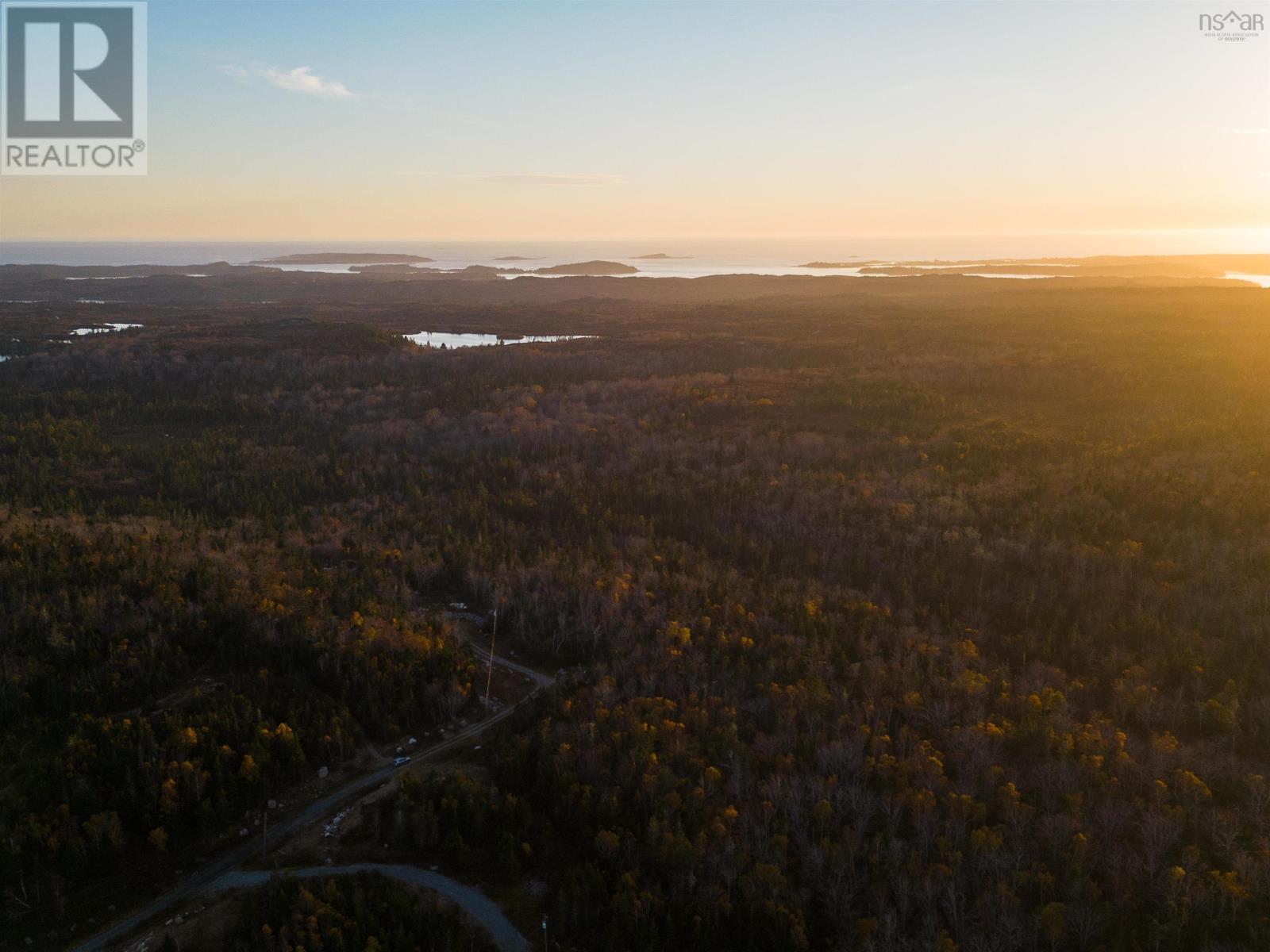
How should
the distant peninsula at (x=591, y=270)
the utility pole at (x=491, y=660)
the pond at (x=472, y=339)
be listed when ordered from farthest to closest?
the distant peninsula at (x=591, y=270)
the pond at (x=472, y=339)
the utility pole at (x=491, y=660)

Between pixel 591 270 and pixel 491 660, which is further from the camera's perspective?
pixel 591 270

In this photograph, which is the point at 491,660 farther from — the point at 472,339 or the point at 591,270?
the point at 591,270

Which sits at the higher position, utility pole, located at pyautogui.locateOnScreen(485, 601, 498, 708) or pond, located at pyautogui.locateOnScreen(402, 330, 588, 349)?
pond, located at pyautogui.locateOnScreen(402, 330, 588, 349)

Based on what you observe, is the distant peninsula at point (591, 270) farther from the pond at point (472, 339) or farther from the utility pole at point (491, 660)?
the utility pole at point (491, 660)

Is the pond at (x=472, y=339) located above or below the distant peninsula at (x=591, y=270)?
below

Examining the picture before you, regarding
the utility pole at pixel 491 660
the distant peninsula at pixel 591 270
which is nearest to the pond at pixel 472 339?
the utility pole at pixel 491 660

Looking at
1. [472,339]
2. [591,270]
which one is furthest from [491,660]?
[591,270]

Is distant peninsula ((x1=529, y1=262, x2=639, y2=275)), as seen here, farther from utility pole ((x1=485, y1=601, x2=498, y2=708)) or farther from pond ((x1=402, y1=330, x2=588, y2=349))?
utility pole ((x1=485, y1=601, x2=498, y2=708))

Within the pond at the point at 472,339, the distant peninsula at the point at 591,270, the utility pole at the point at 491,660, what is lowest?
the utility pole at the point at 491,660

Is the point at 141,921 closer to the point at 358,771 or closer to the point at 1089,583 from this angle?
the point at 358,771

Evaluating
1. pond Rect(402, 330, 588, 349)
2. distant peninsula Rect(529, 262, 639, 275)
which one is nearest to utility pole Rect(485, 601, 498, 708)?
pond Rect(402, 330, 588, 349)

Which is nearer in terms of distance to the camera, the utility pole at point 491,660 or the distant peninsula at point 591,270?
the utility pole at point 491,660

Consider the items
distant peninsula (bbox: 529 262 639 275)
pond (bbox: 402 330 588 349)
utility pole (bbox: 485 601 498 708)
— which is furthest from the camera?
distant peninsula (bbox: 529 262 639 275)

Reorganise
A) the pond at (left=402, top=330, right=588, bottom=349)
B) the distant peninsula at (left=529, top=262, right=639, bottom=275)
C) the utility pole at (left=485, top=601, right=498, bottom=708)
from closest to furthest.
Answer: the utility pole at (left=485, top=601, right=498, bottom=708) < the pond at (left=402, top=330, right=588, bottom=349) < the distant peninsula at (left=529, top=262, right=639, bottom=275)
